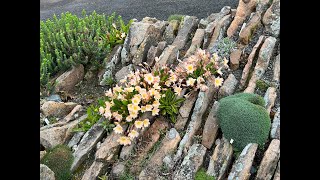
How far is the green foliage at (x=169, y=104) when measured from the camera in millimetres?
5562

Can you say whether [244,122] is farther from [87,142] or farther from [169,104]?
[87,142]

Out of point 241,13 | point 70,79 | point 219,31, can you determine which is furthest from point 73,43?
point 241,13

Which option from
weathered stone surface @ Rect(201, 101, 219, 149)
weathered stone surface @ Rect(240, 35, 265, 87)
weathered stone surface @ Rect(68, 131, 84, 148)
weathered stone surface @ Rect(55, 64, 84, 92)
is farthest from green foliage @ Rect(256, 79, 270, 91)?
weathered stone surface @ Rect(55, 64, 84, 92)

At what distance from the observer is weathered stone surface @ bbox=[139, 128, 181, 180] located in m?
5.03

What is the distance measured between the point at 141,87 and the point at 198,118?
0.91 meters

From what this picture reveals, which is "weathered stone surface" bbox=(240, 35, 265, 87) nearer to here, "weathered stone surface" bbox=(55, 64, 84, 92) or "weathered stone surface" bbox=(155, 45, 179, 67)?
"weathered stone surface" bbox=(155, 45, 179, 67)

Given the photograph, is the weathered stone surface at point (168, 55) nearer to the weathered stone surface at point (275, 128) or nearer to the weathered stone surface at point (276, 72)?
the weathered stone surface at point (276, 72)

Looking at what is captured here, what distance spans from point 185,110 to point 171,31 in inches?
93.6

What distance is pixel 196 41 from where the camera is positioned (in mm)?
7117

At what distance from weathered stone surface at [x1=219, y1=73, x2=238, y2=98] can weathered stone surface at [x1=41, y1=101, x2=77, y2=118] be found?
2.44m
